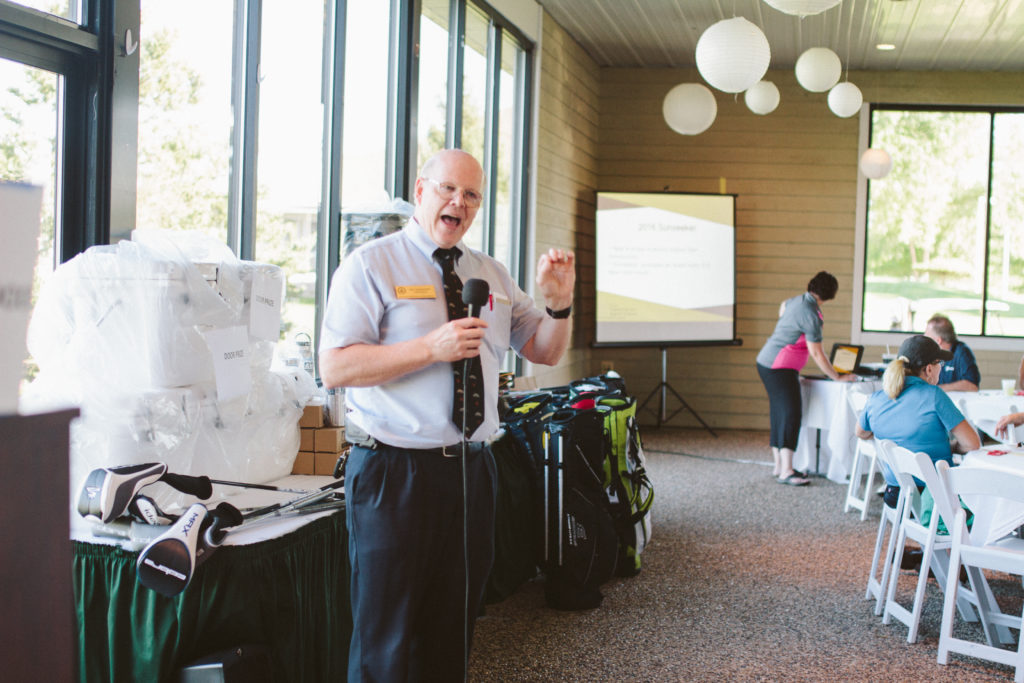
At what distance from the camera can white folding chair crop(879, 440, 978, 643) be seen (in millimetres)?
3066

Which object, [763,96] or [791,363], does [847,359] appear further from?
[763,96]

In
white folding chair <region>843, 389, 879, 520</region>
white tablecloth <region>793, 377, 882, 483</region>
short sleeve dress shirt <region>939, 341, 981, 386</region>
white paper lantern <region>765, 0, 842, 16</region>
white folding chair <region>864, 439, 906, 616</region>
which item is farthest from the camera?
white tablecloth <region>793, 377, 882, 483</region>

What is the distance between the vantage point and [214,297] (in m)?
2.29

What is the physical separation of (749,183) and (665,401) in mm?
2250

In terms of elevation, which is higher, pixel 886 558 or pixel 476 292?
pixel 476 292

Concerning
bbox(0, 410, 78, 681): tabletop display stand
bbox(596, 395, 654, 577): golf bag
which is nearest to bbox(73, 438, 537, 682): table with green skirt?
bbox(0, 410, 78, 681): tabletop display stand

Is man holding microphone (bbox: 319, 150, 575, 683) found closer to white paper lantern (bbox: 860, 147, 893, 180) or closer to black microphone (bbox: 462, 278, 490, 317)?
black microphone (bbox: 462, 278, 490, 317)

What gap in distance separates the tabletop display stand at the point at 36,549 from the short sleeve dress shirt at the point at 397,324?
1.07 meters

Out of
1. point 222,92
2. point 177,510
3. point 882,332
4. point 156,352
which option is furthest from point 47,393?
point 882,332

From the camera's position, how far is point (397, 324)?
197 cm

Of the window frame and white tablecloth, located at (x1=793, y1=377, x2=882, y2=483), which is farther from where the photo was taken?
the window frame

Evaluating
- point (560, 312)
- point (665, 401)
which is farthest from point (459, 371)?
point (665, 401)

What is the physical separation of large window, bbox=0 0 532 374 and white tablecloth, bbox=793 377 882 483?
2.61 m

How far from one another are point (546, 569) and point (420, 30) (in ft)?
9.78
